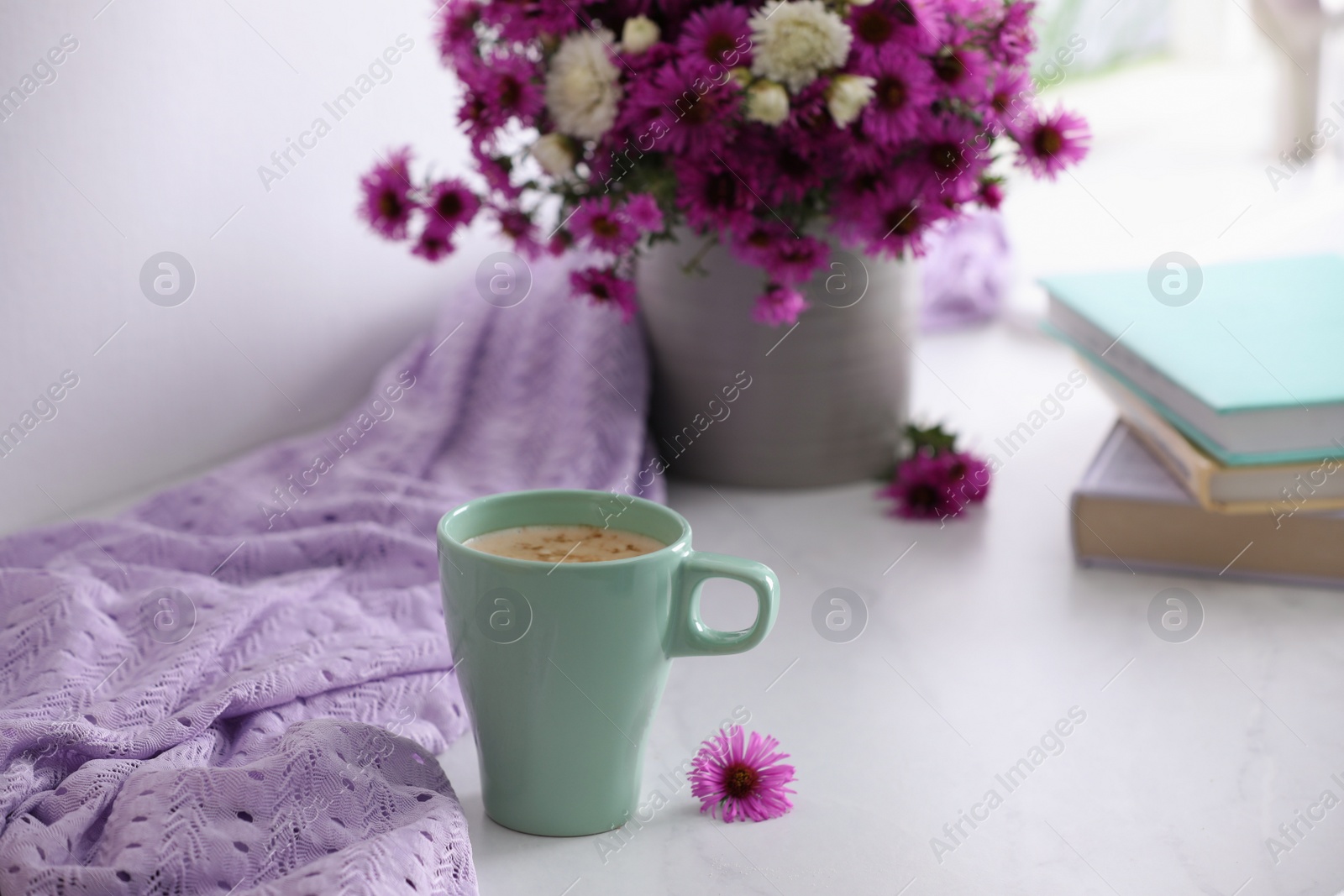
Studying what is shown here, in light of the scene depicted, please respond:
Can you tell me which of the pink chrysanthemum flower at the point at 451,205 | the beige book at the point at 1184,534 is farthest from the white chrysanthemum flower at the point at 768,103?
the beige book at the point at 1184,534

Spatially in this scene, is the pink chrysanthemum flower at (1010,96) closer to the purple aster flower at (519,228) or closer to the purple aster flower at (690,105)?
the purple aster flower at (690,105)

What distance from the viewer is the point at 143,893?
1.55 feet

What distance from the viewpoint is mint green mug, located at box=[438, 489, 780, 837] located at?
508mm

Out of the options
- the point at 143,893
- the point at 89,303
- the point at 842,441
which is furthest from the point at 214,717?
the point at 842,441

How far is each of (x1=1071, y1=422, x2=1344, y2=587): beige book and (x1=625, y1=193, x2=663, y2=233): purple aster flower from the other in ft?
1.08

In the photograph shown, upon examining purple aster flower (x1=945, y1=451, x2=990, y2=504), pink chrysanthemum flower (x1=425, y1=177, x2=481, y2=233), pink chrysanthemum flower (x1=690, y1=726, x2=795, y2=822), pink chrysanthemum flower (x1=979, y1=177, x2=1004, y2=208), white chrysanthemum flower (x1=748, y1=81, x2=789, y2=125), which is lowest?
pink chrysanthemum flower (x1=690, y1=726, x2=795, y2=822)

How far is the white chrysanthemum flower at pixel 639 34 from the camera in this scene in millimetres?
777

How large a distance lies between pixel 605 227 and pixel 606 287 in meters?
0.06

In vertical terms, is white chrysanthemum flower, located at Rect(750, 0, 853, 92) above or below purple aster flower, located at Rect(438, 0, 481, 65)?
above

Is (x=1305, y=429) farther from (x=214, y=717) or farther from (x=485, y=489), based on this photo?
(x=214, y=717)

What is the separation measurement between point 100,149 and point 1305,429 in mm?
797

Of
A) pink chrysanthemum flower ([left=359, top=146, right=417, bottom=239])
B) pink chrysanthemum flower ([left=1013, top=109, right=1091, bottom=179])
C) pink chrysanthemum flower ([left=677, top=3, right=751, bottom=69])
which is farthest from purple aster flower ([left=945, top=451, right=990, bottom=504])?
pink chrysanthemum flower ([left=359, top=146, right=417, bottom=239])

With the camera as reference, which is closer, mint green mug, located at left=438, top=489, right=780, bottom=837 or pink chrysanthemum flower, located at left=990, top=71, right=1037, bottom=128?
mint green mug, located at left=438, top=489, right=780, bottom=837

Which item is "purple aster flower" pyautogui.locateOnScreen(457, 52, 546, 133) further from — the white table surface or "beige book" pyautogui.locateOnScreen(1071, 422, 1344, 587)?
"beige book" pyautogui.locateOnScreen(1071, 422, 1344, 587)
